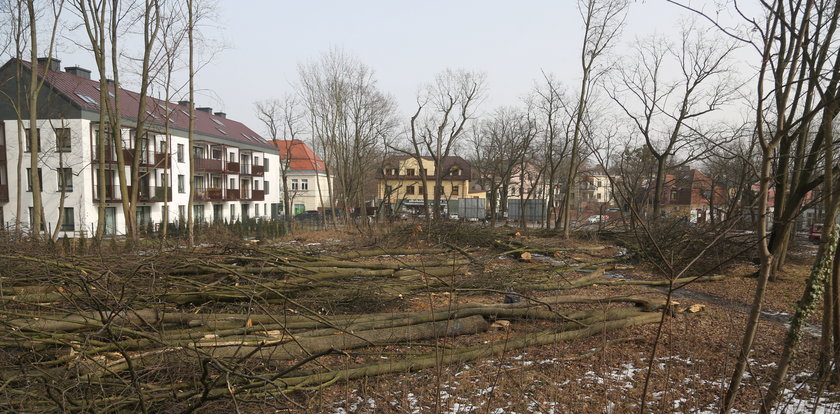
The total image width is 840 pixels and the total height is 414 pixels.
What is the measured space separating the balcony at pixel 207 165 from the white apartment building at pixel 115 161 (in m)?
0.08

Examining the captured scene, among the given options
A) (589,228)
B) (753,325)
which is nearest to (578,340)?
(753,325)

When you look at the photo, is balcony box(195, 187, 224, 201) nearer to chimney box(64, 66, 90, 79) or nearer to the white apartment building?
the white apartment building

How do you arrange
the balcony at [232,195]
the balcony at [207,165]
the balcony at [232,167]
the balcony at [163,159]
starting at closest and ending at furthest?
the balcony at [163,159] < the balcony at [207,165] < the balcony at [232,195] < the balcony at [232,167]

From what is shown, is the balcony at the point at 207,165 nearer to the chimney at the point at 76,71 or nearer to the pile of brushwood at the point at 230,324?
the chimney at the point at 76,71

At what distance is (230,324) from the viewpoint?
5.80 meters

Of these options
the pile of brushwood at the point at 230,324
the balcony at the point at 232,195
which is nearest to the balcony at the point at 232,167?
the balcony at the point at 232,195

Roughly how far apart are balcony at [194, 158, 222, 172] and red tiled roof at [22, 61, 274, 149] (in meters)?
1.97

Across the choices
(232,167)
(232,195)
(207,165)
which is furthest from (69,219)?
(232,167)

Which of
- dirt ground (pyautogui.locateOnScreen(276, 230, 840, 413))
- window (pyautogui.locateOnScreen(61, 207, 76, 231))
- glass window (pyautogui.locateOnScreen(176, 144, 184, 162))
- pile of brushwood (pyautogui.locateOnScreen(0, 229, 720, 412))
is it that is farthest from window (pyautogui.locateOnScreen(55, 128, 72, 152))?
dirt ground (pyautogui.locateOnScreen(276, 230, 840, 413))

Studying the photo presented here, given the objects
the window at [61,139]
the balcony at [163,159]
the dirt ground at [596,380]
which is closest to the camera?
the dirt ground at [596,380]

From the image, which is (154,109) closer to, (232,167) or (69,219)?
(69,219)

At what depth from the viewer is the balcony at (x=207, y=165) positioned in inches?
1454

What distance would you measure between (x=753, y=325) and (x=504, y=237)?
12.6 m

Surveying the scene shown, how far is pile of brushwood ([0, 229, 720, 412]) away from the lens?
383cm
